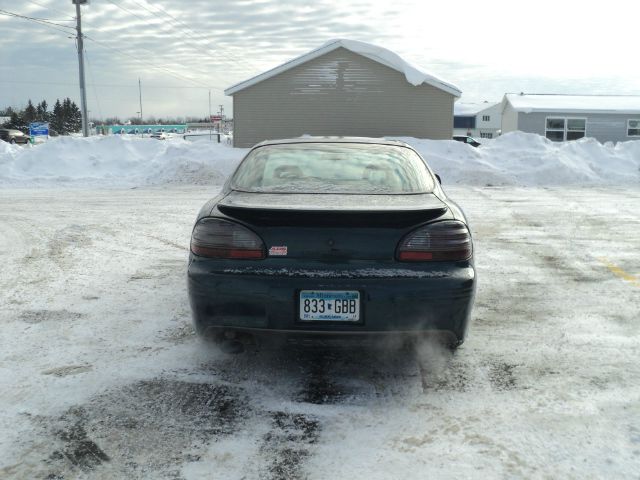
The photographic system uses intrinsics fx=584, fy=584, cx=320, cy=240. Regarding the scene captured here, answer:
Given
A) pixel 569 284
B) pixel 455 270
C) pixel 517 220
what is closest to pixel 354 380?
pixel 455 270

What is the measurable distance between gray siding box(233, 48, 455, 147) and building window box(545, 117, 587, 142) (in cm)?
1526

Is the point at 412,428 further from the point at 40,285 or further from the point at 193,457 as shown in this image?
the point at 40,285

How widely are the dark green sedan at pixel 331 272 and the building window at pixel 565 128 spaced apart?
1422 inches

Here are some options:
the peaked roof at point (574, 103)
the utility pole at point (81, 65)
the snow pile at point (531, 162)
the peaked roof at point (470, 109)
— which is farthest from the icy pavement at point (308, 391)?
the peaked roof at point (470, 109)

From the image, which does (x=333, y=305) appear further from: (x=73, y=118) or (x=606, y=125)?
(x=73, y=118)

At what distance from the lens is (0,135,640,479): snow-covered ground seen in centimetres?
275

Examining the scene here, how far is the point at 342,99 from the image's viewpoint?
78.8 ft

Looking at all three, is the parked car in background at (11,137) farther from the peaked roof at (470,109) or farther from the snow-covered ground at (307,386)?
the peaked roof at (470,109)

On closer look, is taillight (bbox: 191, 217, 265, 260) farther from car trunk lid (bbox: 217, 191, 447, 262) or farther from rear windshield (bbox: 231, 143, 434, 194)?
rear windshield (bbox: 231, 143, 434, 194)

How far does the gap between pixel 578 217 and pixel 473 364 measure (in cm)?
803

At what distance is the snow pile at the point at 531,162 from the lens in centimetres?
1850

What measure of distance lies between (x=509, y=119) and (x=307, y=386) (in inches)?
1629

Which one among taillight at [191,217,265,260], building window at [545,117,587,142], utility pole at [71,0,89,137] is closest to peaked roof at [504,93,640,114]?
building window at [545,117,587,142]

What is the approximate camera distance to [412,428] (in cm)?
306
